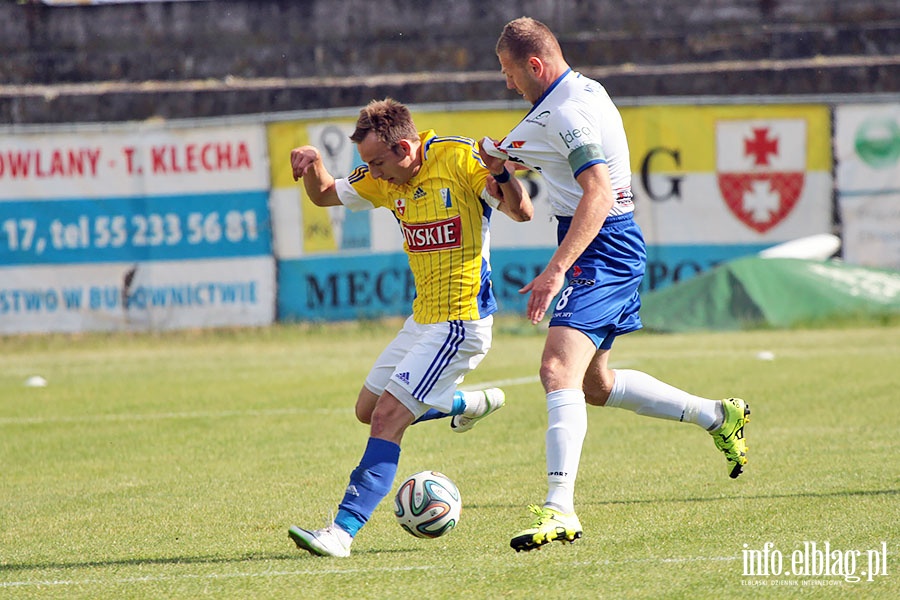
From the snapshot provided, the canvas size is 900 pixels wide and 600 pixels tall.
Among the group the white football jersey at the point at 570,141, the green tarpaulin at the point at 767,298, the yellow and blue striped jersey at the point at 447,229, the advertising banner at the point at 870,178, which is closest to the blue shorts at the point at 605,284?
the white football jersey at the point at 570,141

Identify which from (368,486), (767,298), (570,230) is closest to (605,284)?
(570,230)

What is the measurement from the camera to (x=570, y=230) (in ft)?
17.1

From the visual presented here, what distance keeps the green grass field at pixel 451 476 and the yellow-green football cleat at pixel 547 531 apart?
0.09 m

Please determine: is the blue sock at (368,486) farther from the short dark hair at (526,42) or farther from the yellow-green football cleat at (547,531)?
the short dark hair at (526,42)

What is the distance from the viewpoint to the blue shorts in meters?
5.49

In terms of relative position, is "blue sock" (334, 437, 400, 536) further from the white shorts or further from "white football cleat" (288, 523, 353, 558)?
the white shorts

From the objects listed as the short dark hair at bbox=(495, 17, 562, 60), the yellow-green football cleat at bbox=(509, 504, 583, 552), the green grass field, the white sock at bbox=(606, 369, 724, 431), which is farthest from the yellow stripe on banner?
the yellow-green football cleat at bbox=(509, 504, 583, 552)

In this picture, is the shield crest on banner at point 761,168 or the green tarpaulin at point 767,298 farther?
the shield crest on banner at point 761,168

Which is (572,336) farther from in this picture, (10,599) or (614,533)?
(10,599)

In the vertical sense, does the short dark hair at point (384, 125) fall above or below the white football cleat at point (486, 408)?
above

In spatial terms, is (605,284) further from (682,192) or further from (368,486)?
(682,192)

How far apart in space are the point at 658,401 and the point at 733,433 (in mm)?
445

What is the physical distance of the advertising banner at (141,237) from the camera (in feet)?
58.3

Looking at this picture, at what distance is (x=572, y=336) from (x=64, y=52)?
→ 19.2m
